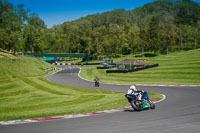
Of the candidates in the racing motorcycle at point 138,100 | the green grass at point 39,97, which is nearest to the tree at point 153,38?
the green grass at point 39,97

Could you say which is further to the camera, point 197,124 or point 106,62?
point 106,62

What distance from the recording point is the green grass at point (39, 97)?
55.2ft

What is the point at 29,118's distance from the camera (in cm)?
1443

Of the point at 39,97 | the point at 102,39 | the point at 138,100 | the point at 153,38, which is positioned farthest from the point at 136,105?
the point at 102,39

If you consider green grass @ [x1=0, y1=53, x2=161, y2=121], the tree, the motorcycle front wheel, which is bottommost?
green grass @ [x1=0, y1=53, x2=161, y2=121]

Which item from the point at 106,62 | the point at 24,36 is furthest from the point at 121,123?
the point at 24,36

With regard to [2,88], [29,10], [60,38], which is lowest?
[2,88]

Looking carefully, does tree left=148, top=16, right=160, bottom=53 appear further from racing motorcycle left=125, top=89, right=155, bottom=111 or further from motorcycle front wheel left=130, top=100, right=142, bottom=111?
motorcycle front wheel left=130, top=100, right=142, bottom=111

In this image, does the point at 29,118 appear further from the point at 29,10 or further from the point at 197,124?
the point at 29,10

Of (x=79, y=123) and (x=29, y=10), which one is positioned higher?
(x=29, y=10)

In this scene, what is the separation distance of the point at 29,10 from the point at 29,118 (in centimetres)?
18805

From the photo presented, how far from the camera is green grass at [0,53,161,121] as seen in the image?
55.2 ft

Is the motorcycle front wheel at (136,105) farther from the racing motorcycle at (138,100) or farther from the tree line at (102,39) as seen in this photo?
the tree line at (102,39)

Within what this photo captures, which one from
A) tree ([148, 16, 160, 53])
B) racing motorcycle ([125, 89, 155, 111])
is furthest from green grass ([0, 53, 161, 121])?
tree ([148, 16, 160, 53])
